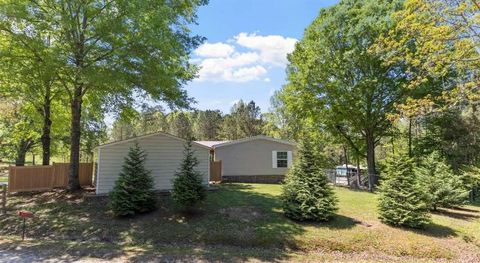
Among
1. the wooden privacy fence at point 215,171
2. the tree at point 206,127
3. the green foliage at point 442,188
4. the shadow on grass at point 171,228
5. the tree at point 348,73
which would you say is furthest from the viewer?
the tree at point 206,127

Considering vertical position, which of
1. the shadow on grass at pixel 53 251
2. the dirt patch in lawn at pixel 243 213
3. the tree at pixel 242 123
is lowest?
the shadow on grass at pixel 53 251

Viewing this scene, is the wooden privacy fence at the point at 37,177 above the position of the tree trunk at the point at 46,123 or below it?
below

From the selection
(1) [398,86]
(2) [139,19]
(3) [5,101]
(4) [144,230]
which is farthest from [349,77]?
(3) [5,101]

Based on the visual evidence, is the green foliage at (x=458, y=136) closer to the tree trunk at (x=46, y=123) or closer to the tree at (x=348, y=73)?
the tree at (x=348, y=73)

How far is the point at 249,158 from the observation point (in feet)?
68.0

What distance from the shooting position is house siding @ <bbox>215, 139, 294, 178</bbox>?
803 inches

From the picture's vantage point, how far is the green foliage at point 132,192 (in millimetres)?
10141

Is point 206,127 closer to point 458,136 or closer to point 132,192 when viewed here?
point 458,136

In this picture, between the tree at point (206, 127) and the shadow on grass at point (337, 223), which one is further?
the tree at point (206, 127)

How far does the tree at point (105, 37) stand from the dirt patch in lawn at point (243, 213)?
497cm

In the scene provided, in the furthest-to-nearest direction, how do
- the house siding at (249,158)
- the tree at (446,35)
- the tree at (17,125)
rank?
the house siding at (249,158) → the tree at (17,125) → the tree at (446,35)

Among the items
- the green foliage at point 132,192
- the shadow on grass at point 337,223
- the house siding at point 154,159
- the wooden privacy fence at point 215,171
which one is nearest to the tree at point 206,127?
the wooden privacy fence at point 215,171

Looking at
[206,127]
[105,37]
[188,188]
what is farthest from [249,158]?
[206,127]

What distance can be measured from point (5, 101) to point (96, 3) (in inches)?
446
